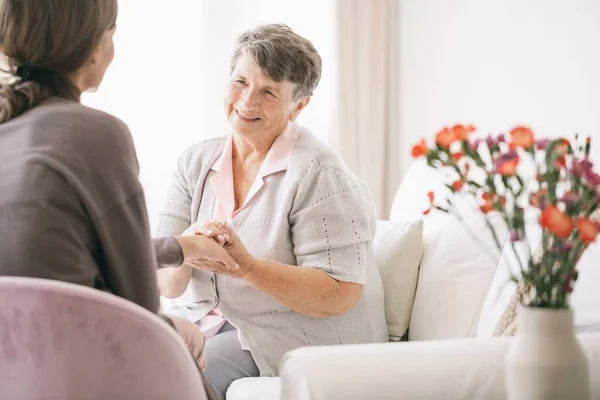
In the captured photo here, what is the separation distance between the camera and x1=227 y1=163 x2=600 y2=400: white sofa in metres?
1.27

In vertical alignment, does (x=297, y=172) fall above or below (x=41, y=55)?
below

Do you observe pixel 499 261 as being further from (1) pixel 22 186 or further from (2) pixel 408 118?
(2) pixel 408 118

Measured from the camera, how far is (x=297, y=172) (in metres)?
2.22

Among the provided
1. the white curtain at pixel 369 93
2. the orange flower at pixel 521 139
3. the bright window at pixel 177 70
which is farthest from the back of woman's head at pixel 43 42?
the white curtain at pixel 369 93

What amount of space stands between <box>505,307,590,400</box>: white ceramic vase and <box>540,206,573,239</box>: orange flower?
0.42ft

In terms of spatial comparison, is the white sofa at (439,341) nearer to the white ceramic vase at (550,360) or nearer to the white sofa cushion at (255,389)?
the white sofa cushion at (255,389)

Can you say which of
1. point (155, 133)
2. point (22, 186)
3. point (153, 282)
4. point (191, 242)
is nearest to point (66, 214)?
point (22, 186)

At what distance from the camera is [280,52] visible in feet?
7.52

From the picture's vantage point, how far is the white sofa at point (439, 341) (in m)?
1.27

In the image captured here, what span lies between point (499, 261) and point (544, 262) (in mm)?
1068

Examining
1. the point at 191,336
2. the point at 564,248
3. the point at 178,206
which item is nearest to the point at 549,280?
the point at 564,248

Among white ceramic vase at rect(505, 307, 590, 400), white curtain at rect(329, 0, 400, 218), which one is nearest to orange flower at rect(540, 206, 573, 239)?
white ceramic vase at rect(505, 307, 590, 400)

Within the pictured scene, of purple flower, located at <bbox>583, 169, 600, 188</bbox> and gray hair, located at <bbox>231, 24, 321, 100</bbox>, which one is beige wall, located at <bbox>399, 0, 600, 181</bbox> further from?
purple flower, located at <bbox>583, 169, 600, 188</bbox>

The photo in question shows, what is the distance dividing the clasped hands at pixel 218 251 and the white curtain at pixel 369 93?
61.1 inches
